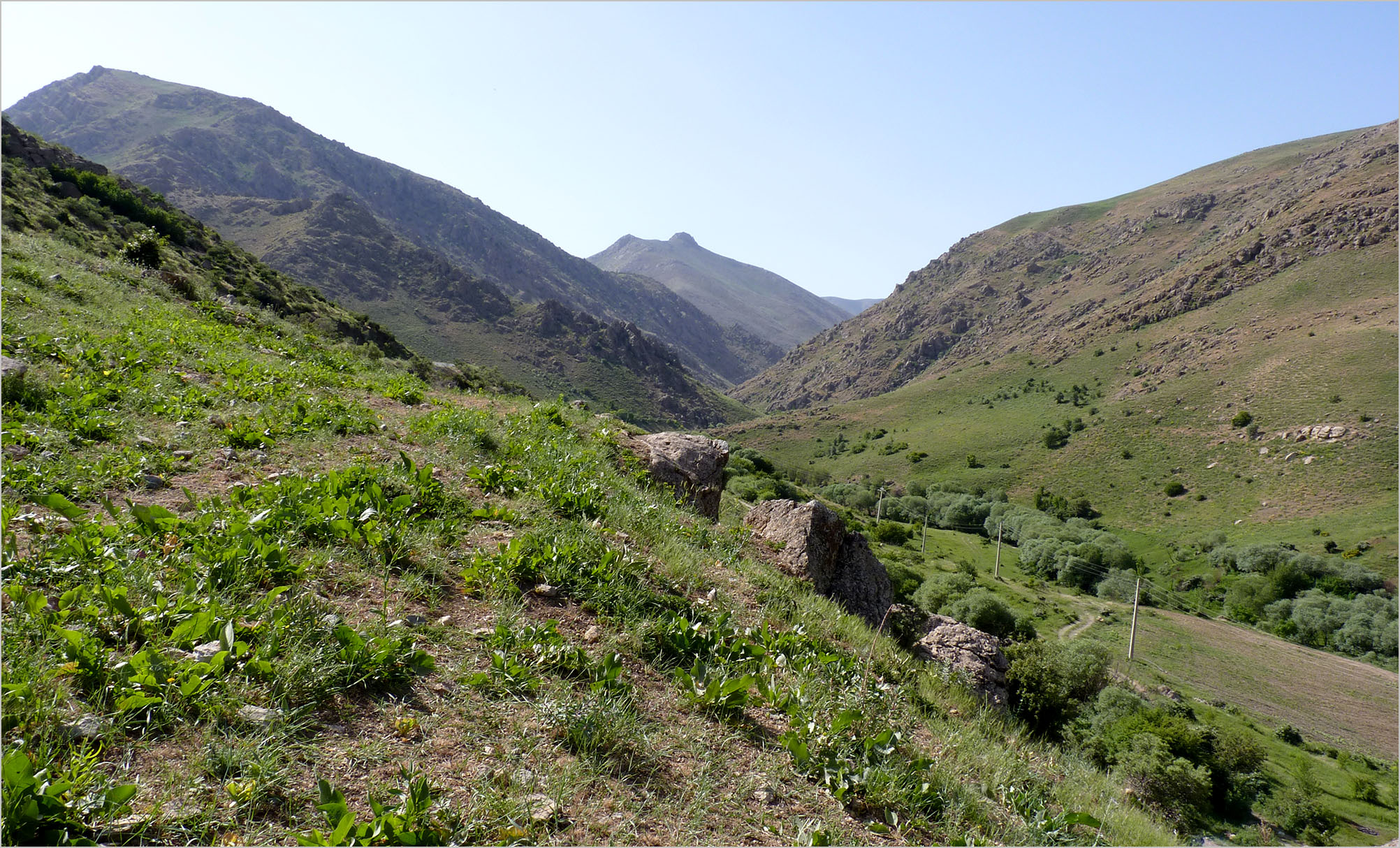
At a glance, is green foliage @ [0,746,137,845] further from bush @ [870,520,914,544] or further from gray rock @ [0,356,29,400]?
bush @ [870,520,914,544]

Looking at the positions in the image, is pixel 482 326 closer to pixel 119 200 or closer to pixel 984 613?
pixel 119 200

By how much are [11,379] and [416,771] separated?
6923mm

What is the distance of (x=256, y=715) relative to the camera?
8.98 feet

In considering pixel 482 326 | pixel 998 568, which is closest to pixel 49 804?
pixel 998 568

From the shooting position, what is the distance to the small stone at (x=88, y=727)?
7.79 ft

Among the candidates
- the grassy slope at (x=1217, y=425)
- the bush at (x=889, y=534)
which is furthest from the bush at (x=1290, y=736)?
the bush at (x=889, y=534)

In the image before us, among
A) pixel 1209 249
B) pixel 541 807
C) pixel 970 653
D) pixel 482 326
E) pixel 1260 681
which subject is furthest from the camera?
pixel 482 326

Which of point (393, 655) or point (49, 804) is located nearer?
point (49, 804)

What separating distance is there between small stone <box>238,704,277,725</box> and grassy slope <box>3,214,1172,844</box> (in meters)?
0.02

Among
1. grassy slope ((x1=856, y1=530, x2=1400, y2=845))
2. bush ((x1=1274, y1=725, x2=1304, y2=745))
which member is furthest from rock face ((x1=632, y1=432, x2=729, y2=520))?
bush ((x1=1274, y1=725, x2=1304, y2=745))

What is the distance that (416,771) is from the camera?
2.70m

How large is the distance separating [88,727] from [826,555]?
29.2 ft

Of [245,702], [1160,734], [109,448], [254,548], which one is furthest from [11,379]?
[1160,734]

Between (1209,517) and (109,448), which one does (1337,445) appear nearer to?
(1209,517)
